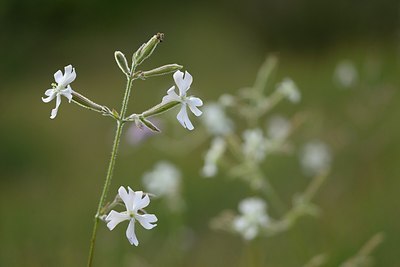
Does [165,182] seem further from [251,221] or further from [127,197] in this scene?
[127,197]

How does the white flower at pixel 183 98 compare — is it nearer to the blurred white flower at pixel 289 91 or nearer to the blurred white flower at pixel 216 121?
the blurred white flower at pixel 289 91

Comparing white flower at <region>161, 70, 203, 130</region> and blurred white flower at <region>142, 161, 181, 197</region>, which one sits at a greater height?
blurred white flower at <region>142, 161, 181, 197</region>

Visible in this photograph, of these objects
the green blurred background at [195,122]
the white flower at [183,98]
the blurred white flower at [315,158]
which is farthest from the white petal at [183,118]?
the blurred white flower at [315,158]

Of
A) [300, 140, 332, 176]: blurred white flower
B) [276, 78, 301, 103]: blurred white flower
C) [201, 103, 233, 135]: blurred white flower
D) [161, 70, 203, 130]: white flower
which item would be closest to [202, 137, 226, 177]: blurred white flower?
[276, 78, 301, 103]: blurred white flower

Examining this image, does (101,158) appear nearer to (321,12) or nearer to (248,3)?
(321,12)

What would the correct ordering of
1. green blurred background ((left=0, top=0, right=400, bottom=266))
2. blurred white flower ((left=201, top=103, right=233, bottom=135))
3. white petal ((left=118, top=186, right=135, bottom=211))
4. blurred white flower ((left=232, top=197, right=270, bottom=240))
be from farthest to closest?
green blurred background ((left=0, top=0, right=400, bottom=266))
blurred white flower ((left=201, top=103, right=233, bottom=135))
blurred white flower ((left=232, top=197, right=270, bottom=240))
white petal ((left=118, top=186, right=135, bottom=211))

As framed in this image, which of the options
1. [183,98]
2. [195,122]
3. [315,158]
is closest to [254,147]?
[183,98]

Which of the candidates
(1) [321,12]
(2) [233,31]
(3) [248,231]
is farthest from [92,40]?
(3) [248,231]

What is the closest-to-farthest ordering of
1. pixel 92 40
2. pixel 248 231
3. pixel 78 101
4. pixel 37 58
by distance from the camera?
pixel 78 101 < pixel 248 231 < pixel 37 58 < pixel 92 40

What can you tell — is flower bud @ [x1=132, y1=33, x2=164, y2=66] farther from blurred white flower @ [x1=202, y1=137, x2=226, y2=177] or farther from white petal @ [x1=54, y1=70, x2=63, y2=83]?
blurred white flower @ [x1=202, y1=137, x2=226, y2=177]

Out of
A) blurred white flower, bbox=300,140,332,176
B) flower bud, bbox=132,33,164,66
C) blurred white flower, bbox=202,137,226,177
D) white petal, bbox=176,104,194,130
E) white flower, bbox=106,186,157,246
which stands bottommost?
white flower, bbox=106,186,157,246
